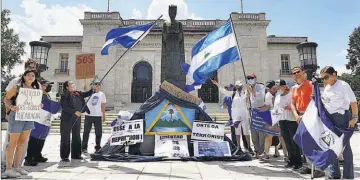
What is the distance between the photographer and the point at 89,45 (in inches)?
1053

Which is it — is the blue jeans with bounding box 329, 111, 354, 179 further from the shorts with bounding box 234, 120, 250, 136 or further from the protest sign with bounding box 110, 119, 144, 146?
the protest sign with bounding box 110, 119, 144, 146

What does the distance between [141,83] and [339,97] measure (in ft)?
78.9

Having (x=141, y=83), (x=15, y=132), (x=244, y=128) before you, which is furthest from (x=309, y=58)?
(x=141, y=83)

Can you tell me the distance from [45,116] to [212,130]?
3977 millimetres

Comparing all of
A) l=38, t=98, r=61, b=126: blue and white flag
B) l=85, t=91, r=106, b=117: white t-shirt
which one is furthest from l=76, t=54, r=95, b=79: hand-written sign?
l=38, t=98, r=61, b=126: blue and white flag

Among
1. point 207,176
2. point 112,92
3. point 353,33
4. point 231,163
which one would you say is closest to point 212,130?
point 231,163

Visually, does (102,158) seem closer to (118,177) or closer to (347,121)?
(118,177)

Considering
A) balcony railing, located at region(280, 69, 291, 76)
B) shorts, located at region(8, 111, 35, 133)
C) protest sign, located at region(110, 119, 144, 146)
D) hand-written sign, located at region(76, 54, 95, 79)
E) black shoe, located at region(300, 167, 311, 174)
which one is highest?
balcony railing, located at region(280, 69, 291, 76)

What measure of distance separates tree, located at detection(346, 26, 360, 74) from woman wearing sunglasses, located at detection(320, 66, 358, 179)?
45.9 m

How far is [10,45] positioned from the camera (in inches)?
1152

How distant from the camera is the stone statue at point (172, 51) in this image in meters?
6.91

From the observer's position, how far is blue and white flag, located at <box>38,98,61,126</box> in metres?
5.61

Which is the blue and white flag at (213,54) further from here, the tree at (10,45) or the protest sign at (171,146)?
the tree at (10,45)

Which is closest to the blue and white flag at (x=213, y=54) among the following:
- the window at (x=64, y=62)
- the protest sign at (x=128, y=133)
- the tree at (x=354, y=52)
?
the protest sign at (x=128, y=133)
